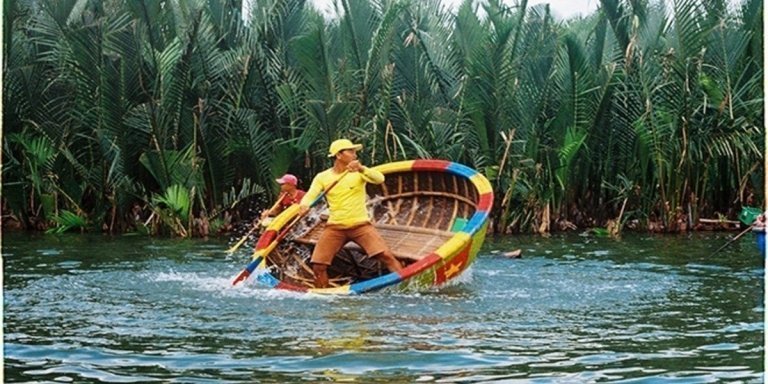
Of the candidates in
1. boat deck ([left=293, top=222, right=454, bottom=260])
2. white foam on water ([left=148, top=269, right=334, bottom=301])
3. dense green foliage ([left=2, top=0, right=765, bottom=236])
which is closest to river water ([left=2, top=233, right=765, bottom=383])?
white foam on water ([left=148, top=269, right=334, bottom=301])

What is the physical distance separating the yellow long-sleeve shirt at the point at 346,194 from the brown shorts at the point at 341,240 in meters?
0.06

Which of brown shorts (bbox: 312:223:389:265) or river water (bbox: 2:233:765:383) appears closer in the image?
river water (bbox: 2:233:765:383)

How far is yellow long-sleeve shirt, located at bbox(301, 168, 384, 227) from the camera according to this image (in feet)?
34.0

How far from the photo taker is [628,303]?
31.8 ft

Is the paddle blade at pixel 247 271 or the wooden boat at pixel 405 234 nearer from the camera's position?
the wooden boat at pixel 405 234

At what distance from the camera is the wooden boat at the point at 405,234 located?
399 inches

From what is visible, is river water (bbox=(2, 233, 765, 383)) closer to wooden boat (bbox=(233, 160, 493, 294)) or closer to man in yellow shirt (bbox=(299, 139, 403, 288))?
wooden boat (bbox=(233, 160, 493, 294))

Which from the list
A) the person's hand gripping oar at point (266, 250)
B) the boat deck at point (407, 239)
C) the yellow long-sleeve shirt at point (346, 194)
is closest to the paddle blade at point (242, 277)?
the person's hand gripping oar at point (266, 250)

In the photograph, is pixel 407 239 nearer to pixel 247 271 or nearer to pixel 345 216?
pixel 345 216

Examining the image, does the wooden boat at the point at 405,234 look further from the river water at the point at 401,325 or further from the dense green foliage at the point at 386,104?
the dense green foliage at the point at 386,104

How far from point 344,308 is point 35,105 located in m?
9.40

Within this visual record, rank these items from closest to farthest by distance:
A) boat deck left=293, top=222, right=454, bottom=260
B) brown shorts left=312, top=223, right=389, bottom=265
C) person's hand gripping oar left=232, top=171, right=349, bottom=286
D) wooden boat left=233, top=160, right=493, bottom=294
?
wooden boat left=233, top=160, right=493, bottom=294 → person's hand gripping oar left=232, top=171, right=349, bottom=286 → brown shorts left=312, top=223, right=389, bottom=265 → boat deck left=293, top=222, right=454, bottom=260

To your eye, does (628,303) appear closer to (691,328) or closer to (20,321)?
(691,328)

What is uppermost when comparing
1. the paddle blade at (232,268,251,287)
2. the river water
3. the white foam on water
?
the paddle blade at (232,268,251,287)
